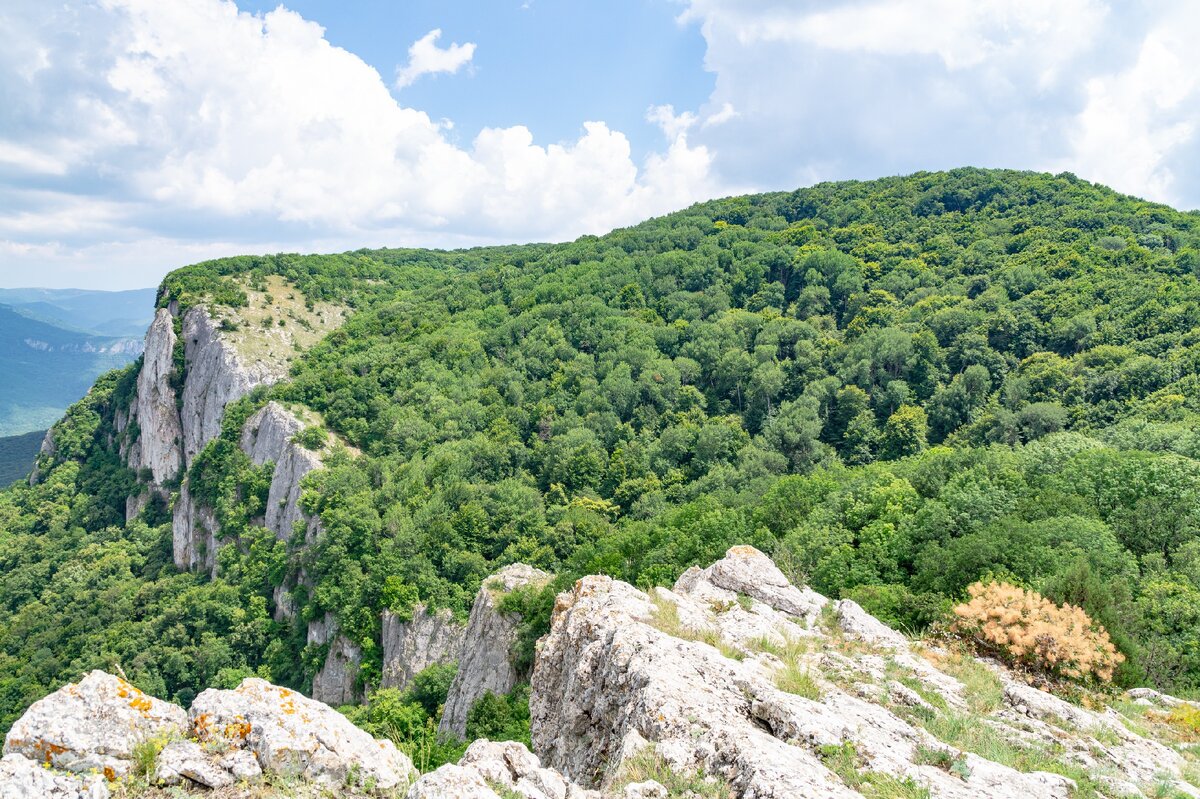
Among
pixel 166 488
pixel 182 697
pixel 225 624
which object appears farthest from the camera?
pixel 166 488

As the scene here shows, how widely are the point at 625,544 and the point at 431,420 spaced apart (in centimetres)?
4022

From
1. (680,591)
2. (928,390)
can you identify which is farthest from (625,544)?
(928,390)

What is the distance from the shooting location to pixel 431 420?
72.6 metres

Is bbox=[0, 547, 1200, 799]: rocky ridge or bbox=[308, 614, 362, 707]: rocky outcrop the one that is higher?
bbox=[0, 547, 1200, 799]: rocky ridge

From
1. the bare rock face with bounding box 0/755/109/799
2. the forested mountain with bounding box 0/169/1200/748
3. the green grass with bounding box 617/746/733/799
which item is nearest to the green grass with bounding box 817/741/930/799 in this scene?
the green grass with bounding box 617/746/733/799

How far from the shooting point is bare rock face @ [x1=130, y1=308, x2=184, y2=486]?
3376 inches

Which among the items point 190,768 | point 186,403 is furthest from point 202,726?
point 186,403

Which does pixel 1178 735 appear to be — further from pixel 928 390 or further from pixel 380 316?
pixel 380 316

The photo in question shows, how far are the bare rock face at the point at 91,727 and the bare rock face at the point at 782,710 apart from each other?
560 cm

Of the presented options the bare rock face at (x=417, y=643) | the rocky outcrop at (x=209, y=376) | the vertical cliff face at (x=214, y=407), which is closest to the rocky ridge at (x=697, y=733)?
the bare rock face at (x=417, y=643)

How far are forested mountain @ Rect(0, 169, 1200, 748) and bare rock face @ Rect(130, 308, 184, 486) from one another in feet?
1.96

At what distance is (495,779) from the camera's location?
7.80m

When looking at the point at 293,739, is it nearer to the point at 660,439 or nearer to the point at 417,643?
the point at 417,643

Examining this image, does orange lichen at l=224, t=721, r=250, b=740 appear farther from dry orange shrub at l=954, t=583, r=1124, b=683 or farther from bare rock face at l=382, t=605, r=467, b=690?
bare rock face at l=382, t=605, r=467, b=690
